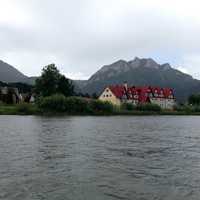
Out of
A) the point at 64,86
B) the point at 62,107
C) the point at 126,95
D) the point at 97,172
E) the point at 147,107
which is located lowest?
the point at 97,172

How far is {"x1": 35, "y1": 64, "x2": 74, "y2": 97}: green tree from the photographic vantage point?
6009 inches

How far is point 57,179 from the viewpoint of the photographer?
21.2 metres

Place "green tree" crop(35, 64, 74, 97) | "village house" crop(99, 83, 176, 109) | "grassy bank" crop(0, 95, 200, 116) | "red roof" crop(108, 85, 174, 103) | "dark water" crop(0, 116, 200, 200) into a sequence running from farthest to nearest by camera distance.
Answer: "red roof" crop(108, 85, 174, 103) < "village house" crop(99, 83, 176, 109) < "green tree" crop(35, 64, 74, 97) < "grassy bank" crop(0, 95, 200, 116) < "dark water" crop(0, 116, 200, 200)

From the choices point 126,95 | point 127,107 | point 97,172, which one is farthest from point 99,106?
point 97,172

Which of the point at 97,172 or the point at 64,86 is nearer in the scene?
the point at 97,172

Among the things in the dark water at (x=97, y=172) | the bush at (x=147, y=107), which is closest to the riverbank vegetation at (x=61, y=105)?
the bush at (x=147, y=107)

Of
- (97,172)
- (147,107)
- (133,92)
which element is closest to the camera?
(97,172)

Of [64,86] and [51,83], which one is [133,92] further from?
[51,83]

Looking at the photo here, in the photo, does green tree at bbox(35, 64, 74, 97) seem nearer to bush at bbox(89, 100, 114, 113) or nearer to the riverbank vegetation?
the riverbank vegetation

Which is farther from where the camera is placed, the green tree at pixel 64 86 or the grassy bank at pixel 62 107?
the green tree at pixel 64 86

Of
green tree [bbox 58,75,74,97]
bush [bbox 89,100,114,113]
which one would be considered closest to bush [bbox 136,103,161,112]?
bush [bbox 89,100,114,113]

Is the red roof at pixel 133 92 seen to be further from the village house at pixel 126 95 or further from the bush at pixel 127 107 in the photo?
the bush at pixel 127 107

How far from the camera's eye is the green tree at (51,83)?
501ft

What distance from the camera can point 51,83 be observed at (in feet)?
506
